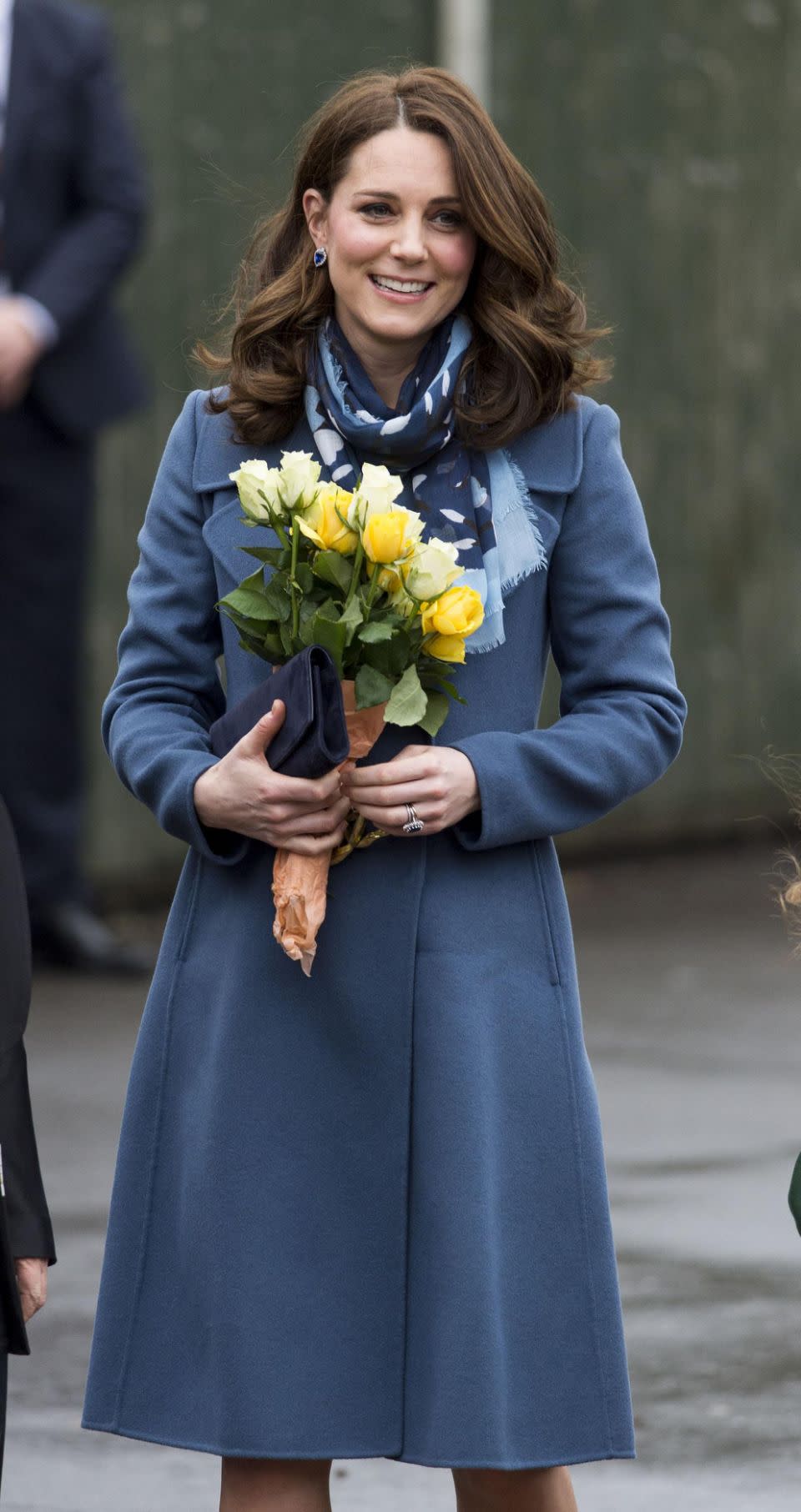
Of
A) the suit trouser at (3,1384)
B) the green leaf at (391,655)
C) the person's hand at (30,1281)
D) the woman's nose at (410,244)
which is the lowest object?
the suit trouser at (3,1384)

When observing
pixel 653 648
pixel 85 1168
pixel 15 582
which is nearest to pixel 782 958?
pixel 15 582

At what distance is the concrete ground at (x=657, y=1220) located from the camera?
4312mm

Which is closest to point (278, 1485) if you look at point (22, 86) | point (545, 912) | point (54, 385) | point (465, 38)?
point (545, 912)

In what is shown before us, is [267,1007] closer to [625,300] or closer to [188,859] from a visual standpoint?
[188,859]

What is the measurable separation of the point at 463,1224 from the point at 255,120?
6319mm

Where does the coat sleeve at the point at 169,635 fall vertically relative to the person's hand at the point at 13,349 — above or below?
above

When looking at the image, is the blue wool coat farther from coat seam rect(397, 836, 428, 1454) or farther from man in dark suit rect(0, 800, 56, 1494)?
man in dark suit rect(0, 800, 56, 1494)

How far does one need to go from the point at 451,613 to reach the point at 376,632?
90mm

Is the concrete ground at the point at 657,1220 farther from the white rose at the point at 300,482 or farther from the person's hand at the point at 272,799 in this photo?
the white rose at the point at 300,482

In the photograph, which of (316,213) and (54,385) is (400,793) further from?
(54,385)

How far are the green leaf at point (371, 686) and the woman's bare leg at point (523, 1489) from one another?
956 millimetres

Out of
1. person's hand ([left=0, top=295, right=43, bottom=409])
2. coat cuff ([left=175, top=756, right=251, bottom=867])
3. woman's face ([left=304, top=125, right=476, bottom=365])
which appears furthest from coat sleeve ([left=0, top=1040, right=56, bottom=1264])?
person's hand ([left=0, top=295, right=43, bottom=409])

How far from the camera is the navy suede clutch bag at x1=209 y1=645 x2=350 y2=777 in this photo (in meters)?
3.08

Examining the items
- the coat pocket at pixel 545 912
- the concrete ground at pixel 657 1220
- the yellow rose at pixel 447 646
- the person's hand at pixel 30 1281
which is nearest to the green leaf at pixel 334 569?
the yellow rose at pixel 447 646
